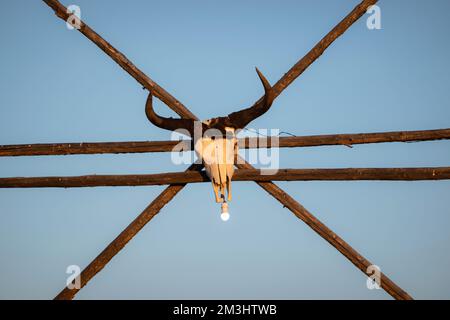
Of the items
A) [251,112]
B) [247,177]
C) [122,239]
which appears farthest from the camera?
[122,239]

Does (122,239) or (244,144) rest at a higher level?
(244,144)

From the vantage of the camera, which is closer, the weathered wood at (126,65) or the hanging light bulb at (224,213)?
the hanging light bulb at (224,213)

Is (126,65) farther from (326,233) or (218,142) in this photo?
(326,233)

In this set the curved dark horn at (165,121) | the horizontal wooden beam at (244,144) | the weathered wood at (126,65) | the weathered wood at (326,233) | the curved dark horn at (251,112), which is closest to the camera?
the curved dark horn at (251,112)

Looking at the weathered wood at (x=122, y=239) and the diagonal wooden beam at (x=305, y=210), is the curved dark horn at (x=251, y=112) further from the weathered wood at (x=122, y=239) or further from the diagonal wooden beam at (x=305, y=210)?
the weathered wood at (x=122, y=239)

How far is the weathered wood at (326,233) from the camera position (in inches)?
241

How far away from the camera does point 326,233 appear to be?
20.5 ft

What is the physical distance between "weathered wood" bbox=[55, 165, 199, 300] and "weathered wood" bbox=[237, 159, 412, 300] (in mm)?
754

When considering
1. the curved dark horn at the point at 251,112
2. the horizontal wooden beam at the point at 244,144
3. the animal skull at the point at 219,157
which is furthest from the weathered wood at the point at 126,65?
the curved dark horn at the point at 251,112

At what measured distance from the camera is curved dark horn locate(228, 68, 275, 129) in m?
5.62

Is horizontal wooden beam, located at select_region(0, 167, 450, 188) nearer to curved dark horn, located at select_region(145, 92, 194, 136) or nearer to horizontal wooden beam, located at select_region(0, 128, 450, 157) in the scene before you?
horizontal wooden beam, located at select_region(0, 128, 450, 157)

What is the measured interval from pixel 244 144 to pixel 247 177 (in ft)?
1.05

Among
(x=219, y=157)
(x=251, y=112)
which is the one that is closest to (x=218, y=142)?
(x=219, y=157)
